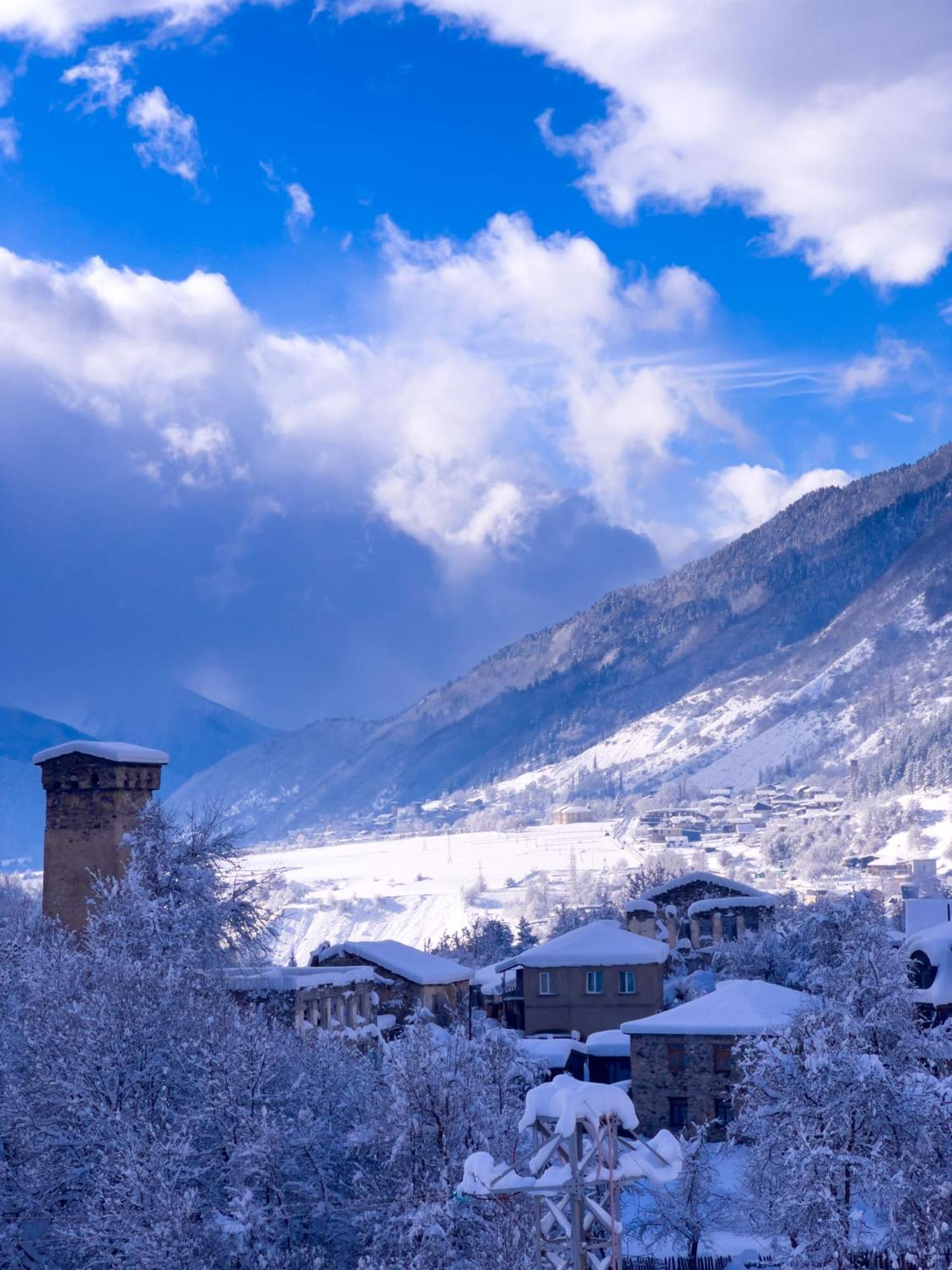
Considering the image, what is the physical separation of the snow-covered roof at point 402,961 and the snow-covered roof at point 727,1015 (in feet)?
52.8

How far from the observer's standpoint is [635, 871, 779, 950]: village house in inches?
3964

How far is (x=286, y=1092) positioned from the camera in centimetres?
3738

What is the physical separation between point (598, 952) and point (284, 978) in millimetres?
24426

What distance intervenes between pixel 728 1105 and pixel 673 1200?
46.1 feet

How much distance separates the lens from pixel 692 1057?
57.3 metres

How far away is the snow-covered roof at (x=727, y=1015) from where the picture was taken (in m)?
56.2

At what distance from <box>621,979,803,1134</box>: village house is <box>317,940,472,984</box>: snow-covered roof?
624 inches

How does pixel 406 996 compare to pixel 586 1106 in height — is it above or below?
below

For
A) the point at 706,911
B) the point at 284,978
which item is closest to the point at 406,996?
the point at 284,978

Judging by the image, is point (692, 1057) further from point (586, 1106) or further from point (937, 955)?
point (586, 1106)

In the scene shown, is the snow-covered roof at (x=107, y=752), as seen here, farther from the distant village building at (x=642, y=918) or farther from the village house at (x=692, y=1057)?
the distant village building at (x=642, y=918)

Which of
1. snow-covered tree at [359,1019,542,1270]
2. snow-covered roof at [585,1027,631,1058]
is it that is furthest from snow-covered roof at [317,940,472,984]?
snow-covered tree at [359,1019,542,1270]

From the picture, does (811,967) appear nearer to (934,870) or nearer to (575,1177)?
(575,1177)

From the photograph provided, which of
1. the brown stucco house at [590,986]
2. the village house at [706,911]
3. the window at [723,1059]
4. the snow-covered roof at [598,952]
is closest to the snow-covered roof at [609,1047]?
the brown stucco house at [590,986]
